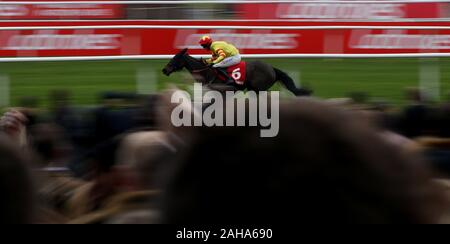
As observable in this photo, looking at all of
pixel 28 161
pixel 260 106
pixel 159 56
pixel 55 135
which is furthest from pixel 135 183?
pixel 159 56

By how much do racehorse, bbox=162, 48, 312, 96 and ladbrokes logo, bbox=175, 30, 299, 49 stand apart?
0.39 metres

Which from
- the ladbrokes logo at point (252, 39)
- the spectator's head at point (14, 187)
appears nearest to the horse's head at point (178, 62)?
the ladbrokes logo at point (252, 39)

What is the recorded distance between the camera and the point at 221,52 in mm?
12516

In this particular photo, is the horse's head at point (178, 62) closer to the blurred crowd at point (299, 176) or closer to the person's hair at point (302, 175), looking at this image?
the blurred crowd at point (299, 176)

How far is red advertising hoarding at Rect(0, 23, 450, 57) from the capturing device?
1131cm

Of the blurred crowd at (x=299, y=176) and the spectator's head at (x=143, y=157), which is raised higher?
the spectator's head at (x=143, y=157)

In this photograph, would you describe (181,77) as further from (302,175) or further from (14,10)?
(302,175)

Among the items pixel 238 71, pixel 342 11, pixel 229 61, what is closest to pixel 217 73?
pixel 238 71

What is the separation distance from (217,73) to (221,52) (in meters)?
0.99

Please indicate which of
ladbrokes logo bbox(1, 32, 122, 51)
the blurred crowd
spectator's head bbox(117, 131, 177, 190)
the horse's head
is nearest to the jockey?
the horse's head

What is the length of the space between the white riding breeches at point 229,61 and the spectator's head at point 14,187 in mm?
10795

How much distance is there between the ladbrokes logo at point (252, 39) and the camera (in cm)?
1131
